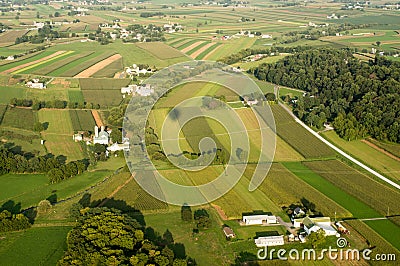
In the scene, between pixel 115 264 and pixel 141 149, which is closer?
pixel 115 264

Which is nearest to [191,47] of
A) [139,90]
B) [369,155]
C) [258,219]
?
[139,90]

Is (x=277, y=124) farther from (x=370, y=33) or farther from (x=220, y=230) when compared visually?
(x=370, y=33)

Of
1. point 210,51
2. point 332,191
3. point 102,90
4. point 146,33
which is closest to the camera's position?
point 332,191

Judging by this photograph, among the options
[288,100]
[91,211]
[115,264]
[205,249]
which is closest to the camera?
[115,264]

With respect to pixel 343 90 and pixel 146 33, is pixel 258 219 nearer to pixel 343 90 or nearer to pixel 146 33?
pixel 343 90

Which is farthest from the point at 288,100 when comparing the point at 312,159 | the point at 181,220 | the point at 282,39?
the point at 282,39
